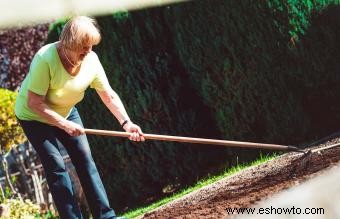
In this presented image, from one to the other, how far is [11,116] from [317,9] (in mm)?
4103

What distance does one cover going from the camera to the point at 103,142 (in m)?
7.00

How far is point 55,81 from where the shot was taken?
429 centimetres

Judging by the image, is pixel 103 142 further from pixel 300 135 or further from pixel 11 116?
pixel 300 135

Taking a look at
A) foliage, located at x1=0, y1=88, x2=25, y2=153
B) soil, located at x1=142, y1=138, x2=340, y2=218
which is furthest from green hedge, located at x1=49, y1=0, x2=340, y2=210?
foliage, located at x1=0, y1=88, x2=25, y2=153

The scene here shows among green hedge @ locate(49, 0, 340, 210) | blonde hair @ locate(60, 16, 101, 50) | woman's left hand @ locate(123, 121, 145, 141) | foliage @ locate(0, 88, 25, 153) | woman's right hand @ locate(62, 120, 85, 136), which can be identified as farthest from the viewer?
foliage @ locate(0, 88, 25, 153)

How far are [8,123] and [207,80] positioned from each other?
8.87ft

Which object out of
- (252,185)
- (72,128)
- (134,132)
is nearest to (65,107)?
(72,128)

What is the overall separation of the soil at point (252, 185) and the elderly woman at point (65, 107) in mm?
775

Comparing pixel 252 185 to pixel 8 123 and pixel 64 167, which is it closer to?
pixel 64 167

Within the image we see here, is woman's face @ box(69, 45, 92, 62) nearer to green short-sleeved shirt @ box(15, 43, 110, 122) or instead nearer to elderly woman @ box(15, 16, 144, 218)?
elderly woman @ box(15, 16, 144, 218)

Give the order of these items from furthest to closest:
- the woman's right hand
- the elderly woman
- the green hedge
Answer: the green hedge, the woman's right hand, the elderly woman

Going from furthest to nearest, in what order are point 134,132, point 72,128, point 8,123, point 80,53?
1. point 8,123
2. point 134,132
3. point 72,128
4. point 80,53

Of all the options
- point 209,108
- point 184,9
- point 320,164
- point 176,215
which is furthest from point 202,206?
point 184,9

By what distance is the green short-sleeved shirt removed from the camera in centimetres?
420
